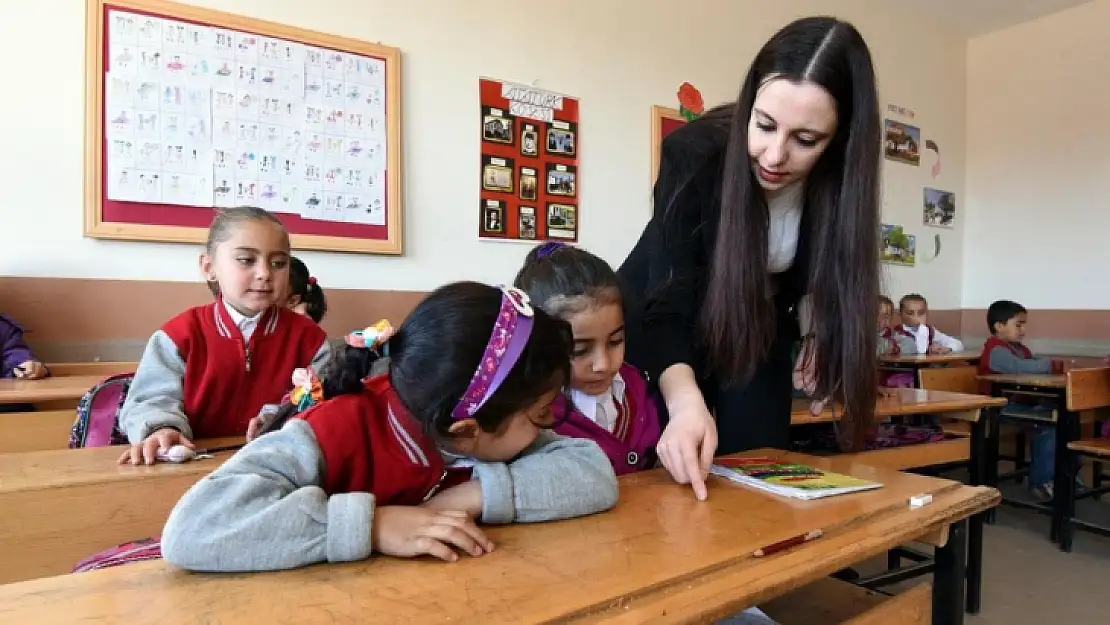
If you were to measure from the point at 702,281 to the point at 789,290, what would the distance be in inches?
8.9

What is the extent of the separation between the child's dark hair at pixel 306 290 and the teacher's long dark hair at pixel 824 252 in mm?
1773

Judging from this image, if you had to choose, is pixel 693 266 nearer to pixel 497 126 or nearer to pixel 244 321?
pixel 244 321

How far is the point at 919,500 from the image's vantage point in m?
0.88

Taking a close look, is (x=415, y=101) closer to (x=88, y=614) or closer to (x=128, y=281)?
(x=128, y=281)

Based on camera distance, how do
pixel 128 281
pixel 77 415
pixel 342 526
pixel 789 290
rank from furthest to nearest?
pixel 128 281 < pixel 77 415 < pixel 789 290 < pixel 342 526

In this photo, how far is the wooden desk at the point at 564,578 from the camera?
0.55m

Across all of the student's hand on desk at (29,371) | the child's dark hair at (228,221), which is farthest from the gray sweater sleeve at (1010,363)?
the student's hand on desk at (29,371)

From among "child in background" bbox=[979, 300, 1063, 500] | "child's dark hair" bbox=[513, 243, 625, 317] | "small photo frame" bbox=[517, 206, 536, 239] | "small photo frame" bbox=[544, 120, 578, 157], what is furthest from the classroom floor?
"small photo frame" bbox=[544, 120, 578, 157]

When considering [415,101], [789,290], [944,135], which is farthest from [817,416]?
[944,135]

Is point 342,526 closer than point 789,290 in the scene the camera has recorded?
Yes

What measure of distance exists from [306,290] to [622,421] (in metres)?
1.66

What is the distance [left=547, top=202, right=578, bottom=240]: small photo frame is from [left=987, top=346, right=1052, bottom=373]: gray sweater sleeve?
2651mm

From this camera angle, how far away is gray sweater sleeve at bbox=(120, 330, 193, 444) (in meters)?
1.49

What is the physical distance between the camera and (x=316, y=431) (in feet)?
2.44
